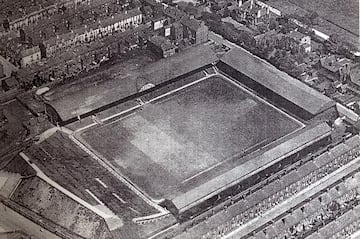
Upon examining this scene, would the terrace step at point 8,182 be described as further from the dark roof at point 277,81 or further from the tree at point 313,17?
the tree at point 313,17

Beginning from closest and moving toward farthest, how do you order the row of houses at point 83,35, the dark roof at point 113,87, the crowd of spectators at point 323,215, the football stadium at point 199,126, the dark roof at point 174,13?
the crowd of spectators at point 323,215 < the football stadium at point 199,126 < the dark roof at point 113,87 < the row of houses at point 83,35 < the dark roof at point 174,13

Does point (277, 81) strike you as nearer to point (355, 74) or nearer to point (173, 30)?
point (355, 74)

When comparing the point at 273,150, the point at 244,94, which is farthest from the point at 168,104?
the point at 273,150

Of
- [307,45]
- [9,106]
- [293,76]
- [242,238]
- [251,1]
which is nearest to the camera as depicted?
[242,238]

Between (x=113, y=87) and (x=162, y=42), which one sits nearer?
(x=113, y=87)

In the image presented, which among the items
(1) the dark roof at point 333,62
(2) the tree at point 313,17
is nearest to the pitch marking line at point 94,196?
(1) the dark roof at point 333,62

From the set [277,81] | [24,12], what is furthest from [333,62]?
[24,12]

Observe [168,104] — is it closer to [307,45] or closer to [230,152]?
[230,152]
